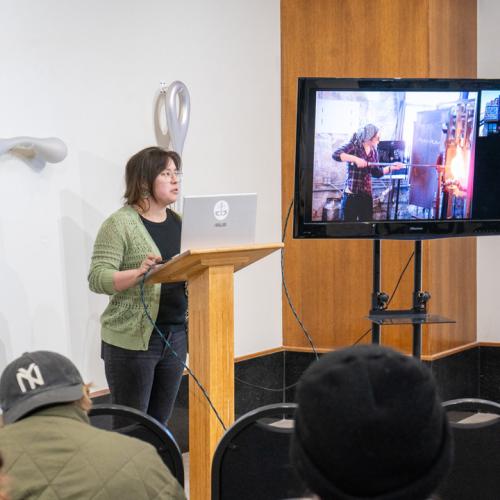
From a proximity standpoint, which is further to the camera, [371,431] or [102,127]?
[102,127]

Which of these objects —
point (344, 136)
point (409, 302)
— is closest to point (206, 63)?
point (344, 136)

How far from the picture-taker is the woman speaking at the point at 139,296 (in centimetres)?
356

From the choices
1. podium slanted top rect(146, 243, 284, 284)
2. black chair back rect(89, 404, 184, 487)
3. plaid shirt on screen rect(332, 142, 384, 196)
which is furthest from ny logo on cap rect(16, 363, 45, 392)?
plaid shirt on screen rect(332, 142, 384, 196)

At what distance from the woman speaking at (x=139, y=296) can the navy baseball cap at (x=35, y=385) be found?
163cm

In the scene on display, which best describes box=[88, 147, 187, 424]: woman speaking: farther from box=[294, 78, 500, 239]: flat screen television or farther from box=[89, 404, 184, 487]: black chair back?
box=[89, 404, 184, 487]: black chair back

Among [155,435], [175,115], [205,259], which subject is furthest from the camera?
[175,115]

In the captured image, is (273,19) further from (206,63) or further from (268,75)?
(206,63)

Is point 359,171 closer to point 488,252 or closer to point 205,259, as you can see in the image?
point 205,259

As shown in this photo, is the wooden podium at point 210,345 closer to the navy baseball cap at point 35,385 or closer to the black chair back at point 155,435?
the black chair back at point 155,435

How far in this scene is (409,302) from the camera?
5.43 metres

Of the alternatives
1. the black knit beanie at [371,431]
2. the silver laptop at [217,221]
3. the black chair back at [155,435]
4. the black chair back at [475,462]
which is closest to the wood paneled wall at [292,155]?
the silver laptop at [217,221]

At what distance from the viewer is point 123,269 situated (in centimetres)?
362

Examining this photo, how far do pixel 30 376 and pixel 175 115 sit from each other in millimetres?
3215

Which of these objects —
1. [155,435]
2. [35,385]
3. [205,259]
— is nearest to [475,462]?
[155,435]
